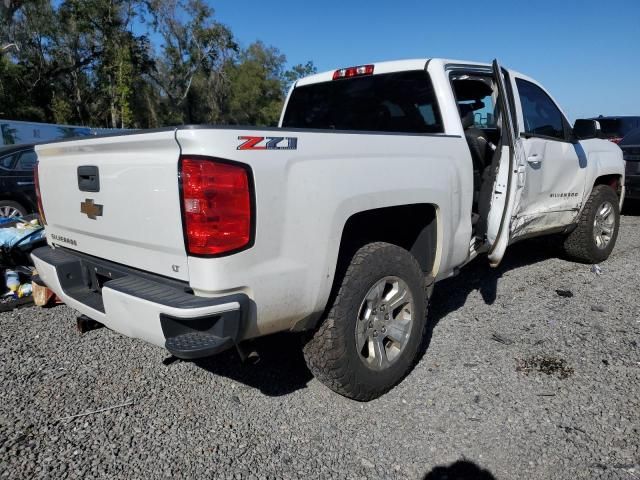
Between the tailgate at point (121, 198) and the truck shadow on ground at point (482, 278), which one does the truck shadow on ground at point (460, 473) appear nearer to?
the tailgate at point (121, 198)

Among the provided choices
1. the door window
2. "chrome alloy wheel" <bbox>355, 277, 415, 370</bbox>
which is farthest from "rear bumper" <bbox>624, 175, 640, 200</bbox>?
"chrome alloy wheel" <bbox>355, 277, 415, 370</bbox>

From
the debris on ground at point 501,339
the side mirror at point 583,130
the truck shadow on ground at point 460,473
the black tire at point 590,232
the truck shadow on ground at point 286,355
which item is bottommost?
the truck shadow on ground at point 286,355

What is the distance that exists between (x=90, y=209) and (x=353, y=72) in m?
2.33

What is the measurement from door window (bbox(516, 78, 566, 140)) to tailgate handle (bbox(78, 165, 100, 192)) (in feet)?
10.7

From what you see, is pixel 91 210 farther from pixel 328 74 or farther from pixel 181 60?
pixel 181 60

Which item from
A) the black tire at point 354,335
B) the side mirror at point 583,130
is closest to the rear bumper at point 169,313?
the black tire at point 354,335

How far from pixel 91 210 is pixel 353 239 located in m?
1.45

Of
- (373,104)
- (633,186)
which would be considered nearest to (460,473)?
(373,104)

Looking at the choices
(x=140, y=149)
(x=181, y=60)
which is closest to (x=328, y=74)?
(x=140, y=149)

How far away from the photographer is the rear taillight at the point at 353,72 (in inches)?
152

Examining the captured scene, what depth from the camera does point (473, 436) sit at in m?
2.55

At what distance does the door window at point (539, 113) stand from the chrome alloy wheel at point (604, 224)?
1.23 metres

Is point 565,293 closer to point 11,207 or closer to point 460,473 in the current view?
point 460,473

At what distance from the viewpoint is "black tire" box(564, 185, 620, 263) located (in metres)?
5.13
